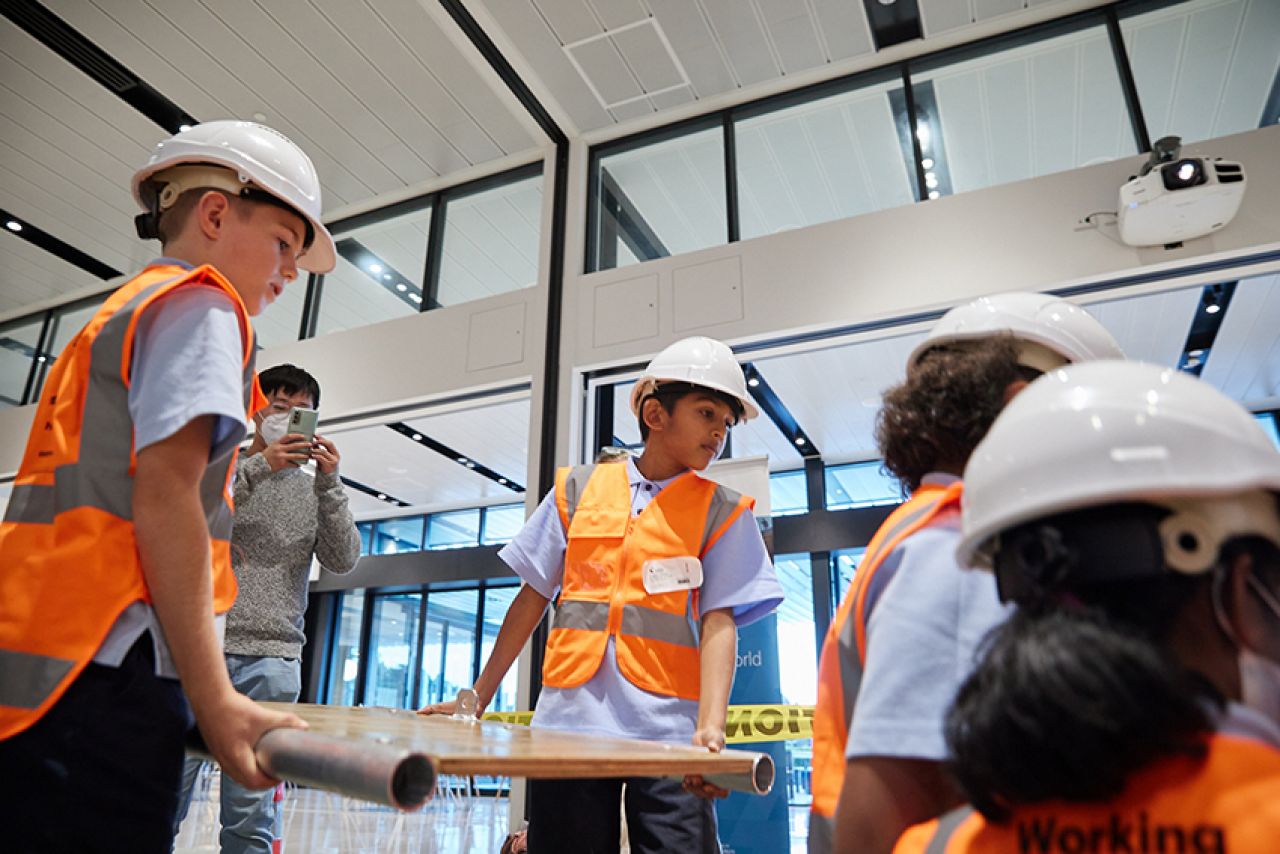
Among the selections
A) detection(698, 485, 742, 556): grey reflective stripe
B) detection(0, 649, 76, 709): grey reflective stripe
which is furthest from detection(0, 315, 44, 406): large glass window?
detection(0, 649, 76, 709): grey reflective stripe

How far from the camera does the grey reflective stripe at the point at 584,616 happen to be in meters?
1.78

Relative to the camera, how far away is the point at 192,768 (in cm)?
203

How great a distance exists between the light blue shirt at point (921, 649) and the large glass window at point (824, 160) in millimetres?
4263

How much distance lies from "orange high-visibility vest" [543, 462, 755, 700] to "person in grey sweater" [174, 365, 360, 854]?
90cm

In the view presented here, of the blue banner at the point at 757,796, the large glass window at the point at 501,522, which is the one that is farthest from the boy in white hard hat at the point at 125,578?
the large glass window at the point at 501,522

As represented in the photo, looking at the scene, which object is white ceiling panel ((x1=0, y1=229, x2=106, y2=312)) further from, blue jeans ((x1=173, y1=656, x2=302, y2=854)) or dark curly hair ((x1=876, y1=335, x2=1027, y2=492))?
dark curly hair ((x1=876, y1=335, x2=1027, y2=492))

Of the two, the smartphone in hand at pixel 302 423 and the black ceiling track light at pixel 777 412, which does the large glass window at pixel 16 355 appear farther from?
the smartphone in hand at pixel 302 423

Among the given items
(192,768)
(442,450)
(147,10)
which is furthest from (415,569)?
(192,768)

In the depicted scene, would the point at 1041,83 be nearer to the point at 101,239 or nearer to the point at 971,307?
the point at 971,307

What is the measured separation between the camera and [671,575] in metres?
1.79

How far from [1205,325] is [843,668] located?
6.93 m

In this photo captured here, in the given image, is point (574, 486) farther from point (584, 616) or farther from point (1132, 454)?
point (1132, 454)

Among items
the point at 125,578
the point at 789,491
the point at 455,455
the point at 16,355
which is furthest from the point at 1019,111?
the point at 16,355

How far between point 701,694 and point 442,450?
817 cm
